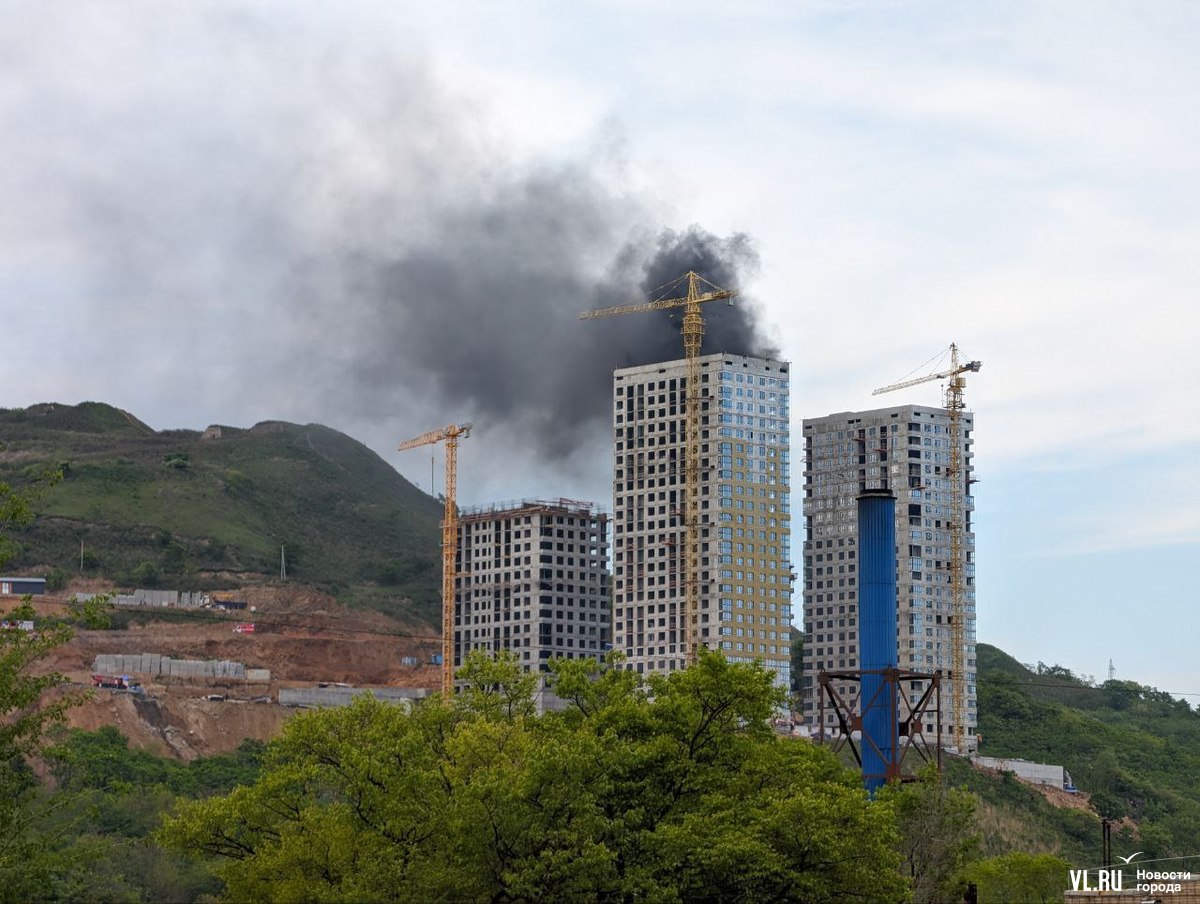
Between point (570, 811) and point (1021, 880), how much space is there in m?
52.5

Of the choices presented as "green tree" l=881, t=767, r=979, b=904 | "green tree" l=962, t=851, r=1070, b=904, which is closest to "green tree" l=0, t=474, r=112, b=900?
"green tree" l=881, t=767, r=979, b=904

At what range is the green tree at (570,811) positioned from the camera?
6156 cm

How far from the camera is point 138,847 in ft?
413

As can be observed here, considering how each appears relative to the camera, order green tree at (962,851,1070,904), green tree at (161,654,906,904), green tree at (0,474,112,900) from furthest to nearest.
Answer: green tree at (962,851,1070,904) → green tree at (161,654,906,904) → green tree at (0,474,112,900)

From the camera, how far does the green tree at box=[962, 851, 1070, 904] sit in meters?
101

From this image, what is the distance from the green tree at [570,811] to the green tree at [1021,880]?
2955 cm

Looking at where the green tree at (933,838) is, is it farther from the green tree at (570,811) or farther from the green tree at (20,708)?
the green tree at (20,708)

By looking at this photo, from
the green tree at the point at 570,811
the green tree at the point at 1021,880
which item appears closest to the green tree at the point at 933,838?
the green tree at the point at 1021,880

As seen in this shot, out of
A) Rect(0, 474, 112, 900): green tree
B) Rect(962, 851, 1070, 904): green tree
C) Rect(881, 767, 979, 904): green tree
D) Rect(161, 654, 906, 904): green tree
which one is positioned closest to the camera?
Rect(0, 474, 112, 900): green tree

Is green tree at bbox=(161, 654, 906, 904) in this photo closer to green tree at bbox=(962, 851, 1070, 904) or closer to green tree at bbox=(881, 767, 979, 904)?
green tree at bbox=(881, 767, 979, 904)

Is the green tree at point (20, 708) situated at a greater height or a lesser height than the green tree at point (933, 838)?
greater

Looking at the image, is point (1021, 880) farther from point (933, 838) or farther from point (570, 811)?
point (570, 811)

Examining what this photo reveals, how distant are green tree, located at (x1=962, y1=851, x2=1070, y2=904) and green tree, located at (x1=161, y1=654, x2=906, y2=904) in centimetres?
2955

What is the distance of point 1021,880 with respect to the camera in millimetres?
106000
